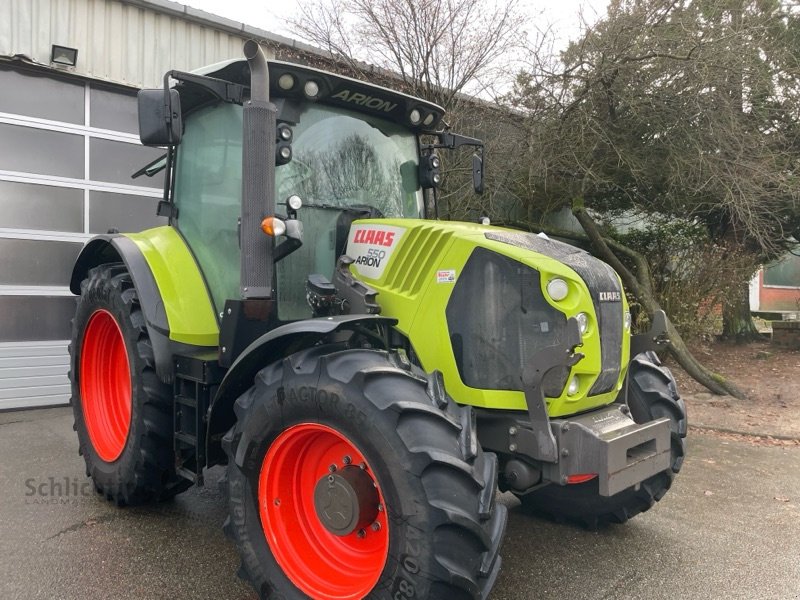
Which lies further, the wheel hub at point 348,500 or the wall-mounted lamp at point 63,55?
the wall-mounted lamp at point 63,55

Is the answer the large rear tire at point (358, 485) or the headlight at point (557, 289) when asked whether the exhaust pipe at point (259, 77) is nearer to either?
→ the large rear tire at point (358, 485)

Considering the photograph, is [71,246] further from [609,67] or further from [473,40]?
[609,67]

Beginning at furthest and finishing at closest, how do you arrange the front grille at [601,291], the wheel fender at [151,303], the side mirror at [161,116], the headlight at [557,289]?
the wheel fender at [151,303]
the side mirror at [161,116]
the front grille at [601,291]
the headlight at [557,289]

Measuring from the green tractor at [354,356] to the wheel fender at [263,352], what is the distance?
12 mm

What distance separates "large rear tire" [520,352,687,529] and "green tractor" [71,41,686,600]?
0.04ft

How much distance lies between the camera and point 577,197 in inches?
340

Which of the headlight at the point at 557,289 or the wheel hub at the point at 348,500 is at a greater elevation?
the headlight at the point at 557,289

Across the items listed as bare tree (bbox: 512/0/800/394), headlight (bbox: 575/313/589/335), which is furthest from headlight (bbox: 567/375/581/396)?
bare tree (bbox: 512/0/800/394)

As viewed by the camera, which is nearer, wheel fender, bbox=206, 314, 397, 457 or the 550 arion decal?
wheel fender, bbox=206, 314, 397, 457

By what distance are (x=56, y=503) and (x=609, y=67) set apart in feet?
23.4

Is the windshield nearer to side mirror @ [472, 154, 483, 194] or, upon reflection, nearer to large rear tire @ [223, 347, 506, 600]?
side mirror @ [472, 154, 483, 194]

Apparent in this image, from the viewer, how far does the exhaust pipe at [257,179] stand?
283cm

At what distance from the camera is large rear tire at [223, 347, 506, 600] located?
2.25m

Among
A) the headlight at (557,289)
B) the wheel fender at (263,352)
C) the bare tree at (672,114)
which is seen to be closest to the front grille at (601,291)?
the headlight at (557,289)
